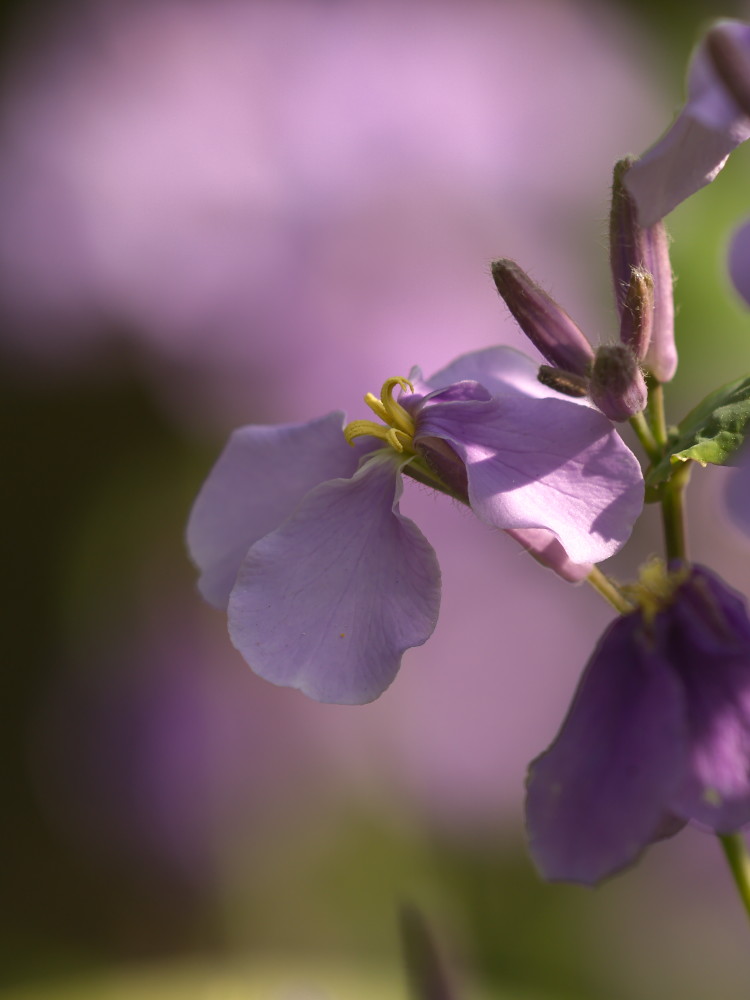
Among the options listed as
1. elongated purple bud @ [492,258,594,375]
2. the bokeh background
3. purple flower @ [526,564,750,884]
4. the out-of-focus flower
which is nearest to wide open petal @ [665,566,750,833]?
purple flower @ [526,564,750,884]

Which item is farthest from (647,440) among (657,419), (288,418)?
(288,418)

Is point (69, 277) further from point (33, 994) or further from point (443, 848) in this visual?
point (33, 994)

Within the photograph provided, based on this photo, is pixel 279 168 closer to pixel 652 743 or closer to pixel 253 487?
pixel 253 487

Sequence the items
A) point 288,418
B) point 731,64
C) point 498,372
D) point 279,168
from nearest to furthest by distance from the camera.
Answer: point 731,64
point 498,372
point 288,418
point 279,168

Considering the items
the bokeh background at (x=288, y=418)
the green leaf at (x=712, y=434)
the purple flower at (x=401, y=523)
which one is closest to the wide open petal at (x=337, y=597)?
the purple flower at (x=401, y=523)

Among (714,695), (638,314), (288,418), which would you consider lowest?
(288,418)

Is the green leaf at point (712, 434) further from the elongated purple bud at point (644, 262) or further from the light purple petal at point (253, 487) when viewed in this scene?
the light purple petal at point (253, 487)

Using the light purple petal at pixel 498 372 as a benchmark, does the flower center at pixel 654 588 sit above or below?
below
